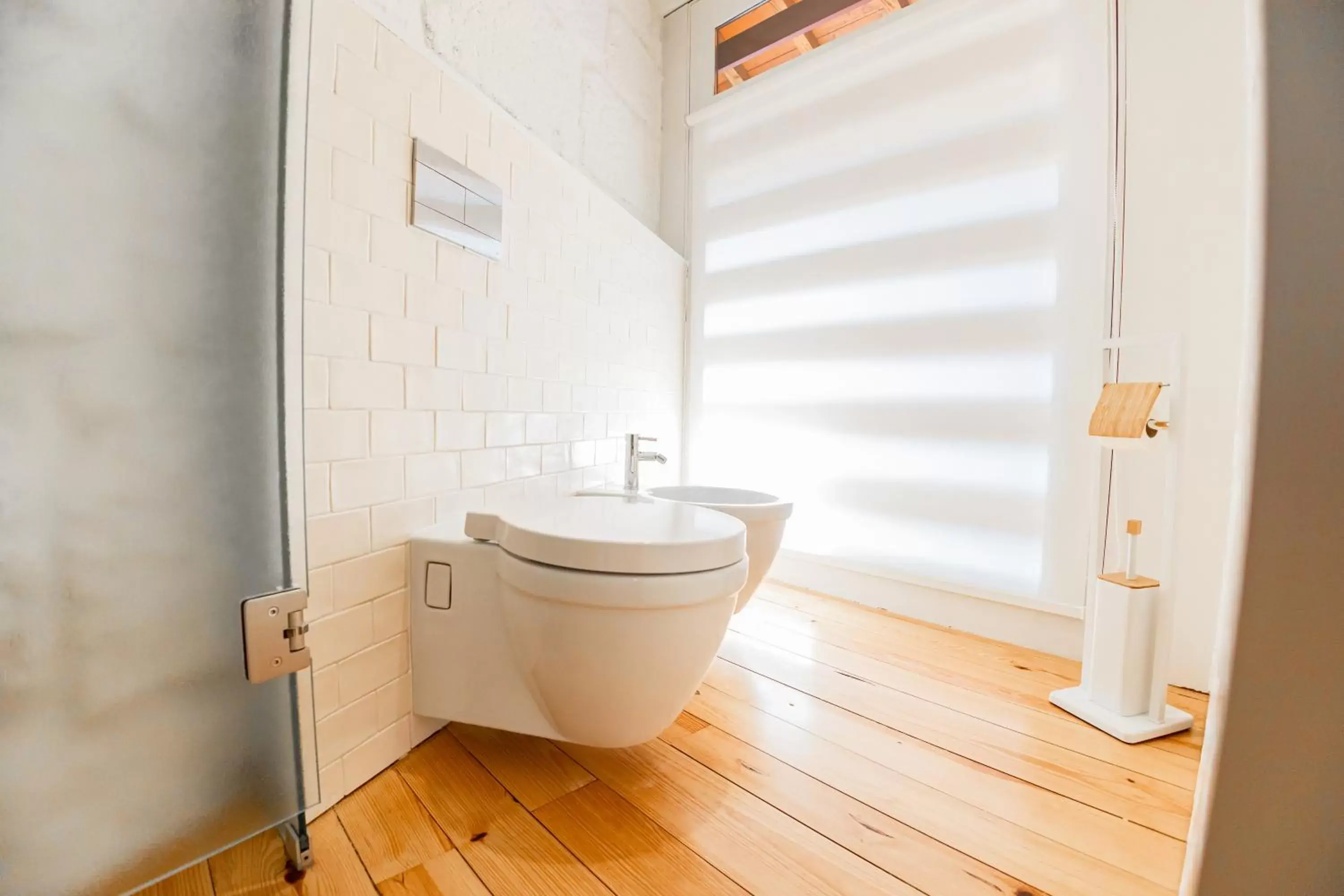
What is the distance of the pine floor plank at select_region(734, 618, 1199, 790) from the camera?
1053mm

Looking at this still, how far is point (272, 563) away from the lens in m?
0.63

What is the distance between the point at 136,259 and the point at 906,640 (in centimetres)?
186

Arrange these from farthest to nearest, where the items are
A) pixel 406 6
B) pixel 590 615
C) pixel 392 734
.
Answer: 1. pixel 406 6
2. pixel 392 734
3. pixel 590 615

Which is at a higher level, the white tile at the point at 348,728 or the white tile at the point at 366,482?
the white tile at the point at 366,482

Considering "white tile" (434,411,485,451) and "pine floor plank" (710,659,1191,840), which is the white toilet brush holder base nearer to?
"pine floor plank" (710,659,1191,840)

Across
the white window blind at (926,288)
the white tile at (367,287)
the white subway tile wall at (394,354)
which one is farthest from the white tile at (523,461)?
the white window blind at (926,288)

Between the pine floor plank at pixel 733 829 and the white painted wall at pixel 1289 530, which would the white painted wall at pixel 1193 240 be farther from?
the white painted wall at pixel 1289 530

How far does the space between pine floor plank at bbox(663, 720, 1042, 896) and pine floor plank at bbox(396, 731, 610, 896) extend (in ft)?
1.10

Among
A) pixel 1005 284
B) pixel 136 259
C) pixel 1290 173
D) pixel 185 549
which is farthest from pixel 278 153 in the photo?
pixel 1005 284

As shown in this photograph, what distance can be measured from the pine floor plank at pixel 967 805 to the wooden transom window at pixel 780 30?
7.35ft

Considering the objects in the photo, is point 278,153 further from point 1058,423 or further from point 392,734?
point 1058,423

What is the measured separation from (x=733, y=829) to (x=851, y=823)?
20 cm

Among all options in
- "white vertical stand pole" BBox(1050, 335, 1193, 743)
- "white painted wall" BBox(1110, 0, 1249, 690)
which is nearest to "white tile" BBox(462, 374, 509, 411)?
"white vertical stand pole" BBox(1050, 335, 1193, 743)

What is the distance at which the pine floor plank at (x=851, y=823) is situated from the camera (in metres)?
0.77
